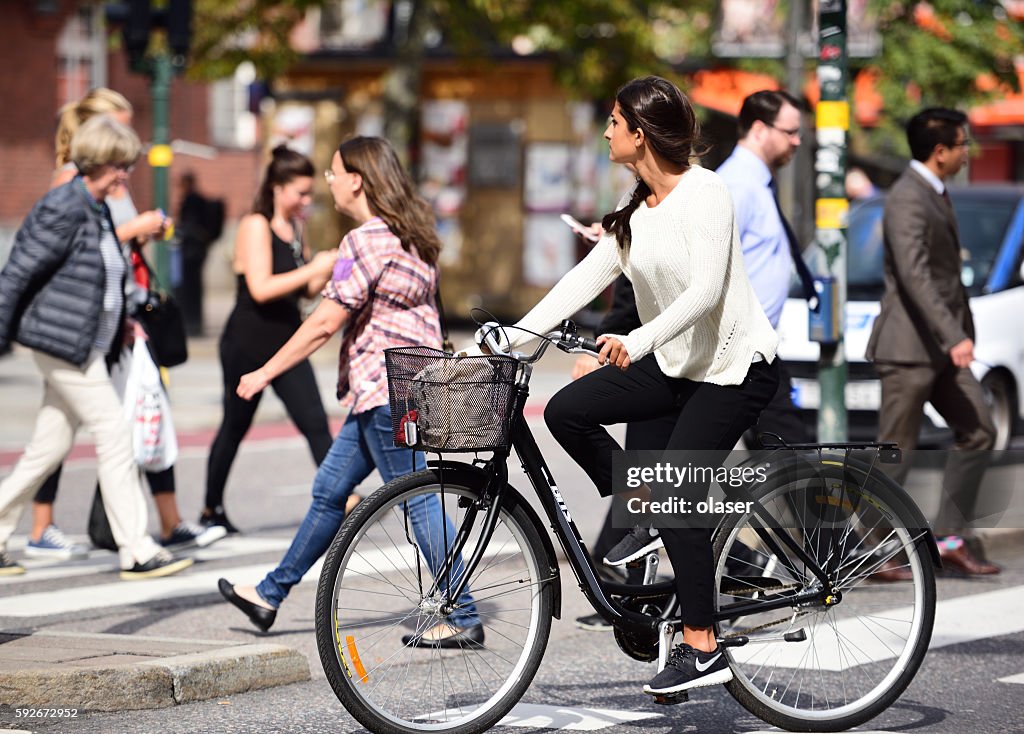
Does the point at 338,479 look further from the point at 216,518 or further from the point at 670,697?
the point at 216,518

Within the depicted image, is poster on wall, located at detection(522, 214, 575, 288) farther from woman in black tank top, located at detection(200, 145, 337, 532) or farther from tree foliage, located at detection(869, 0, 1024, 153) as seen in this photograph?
woman in black tank top, located at detection(200, 145, 337, 532)

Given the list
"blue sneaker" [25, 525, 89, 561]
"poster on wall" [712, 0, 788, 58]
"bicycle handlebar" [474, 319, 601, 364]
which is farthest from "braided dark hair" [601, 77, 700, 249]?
"poster on wall" [712, 0, 788, 58]

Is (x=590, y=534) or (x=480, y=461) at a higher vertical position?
(x=480, y=461)

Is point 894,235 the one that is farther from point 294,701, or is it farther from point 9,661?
point 9,661

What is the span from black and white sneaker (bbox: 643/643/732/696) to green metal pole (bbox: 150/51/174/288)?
997 cm

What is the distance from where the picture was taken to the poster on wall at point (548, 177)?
2588 cm

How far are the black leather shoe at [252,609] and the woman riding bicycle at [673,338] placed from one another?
176 centimetres

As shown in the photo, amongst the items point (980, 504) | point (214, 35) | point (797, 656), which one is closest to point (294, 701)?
point (797, 656)

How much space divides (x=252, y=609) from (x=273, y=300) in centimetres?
224

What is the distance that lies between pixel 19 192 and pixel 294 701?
A: 25.8 m

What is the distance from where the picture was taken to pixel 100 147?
24.9 ft

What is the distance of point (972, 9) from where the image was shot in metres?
22.0

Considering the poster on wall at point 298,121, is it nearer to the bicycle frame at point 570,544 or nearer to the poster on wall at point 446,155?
the poster on wall at point 446,155

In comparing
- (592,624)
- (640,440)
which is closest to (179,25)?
(592,624)
